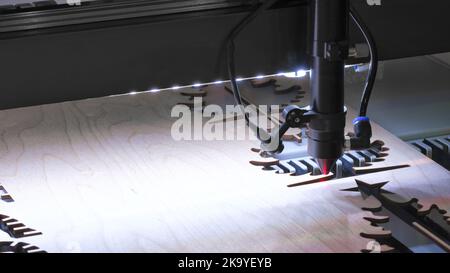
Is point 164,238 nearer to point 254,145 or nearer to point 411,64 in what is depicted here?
point 254,145

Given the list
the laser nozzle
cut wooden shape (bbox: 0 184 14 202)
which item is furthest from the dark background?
the laser nozzle

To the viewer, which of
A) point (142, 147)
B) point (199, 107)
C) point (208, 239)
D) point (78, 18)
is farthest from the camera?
point (199, 107)

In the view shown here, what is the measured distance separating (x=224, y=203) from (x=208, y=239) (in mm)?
104

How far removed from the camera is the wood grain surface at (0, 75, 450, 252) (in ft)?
4.02

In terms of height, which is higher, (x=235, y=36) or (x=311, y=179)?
(x=235, y=36)

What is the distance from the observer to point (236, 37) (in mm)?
1463

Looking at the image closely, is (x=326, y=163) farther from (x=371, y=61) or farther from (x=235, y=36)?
(x=235, y=36)

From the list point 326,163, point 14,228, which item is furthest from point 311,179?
point 14,228

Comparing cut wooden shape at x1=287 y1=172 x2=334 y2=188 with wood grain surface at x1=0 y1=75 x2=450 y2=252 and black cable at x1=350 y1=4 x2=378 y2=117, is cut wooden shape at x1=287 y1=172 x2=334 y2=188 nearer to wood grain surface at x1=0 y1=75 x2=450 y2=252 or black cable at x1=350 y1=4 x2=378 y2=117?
wood grain surface at x1=0 y1=75 x2=450 y2=252

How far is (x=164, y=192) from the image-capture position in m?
1.35

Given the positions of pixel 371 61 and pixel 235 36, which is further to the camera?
pixel 235 36

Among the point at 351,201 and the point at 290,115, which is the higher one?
the point at 290,115

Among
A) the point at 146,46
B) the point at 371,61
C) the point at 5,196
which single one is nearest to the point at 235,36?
the point at 146,46

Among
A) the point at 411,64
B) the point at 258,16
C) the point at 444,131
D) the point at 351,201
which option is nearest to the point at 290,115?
the point at 351,201
